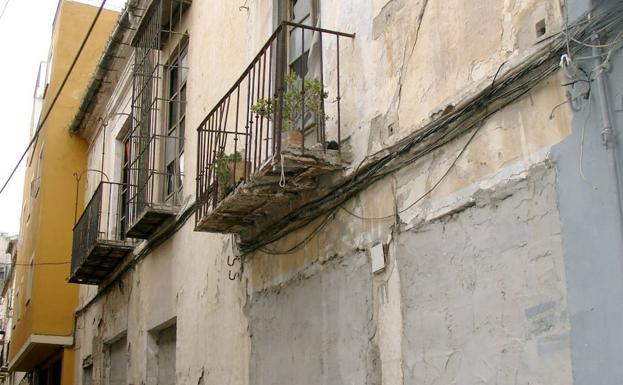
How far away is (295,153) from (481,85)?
158 cm

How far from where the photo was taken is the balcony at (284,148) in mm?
5738

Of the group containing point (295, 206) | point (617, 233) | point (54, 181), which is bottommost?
point (617, 233)

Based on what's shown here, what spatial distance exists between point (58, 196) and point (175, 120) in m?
7.01

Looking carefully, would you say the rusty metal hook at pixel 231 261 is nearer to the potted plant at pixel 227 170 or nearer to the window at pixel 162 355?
the potted plant at pixel 227 170

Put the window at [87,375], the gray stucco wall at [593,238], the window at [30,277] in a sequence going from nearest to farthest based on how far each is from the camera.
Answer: the gray stucco wall at [593,238] < the window at [87,375] < the window at [30,277]

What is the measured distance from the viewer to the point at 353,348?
18.0ft

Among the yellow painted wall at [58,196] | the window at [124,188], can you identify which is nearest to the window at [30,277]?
the yellow painted wall at [58,196]

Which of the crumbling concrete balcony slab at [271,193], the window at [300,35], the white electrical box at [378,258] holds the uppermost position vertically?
the window at [300,35]

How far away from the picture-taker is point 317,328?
6.04m

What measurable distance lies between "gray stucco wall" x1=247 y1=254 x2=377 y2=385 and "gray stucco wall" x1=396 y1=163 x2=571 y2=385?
55 centimetres

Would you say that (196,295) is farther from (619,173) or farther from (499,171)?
(619,173)

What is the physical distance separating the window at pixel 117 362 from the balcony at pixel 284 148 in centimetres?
524

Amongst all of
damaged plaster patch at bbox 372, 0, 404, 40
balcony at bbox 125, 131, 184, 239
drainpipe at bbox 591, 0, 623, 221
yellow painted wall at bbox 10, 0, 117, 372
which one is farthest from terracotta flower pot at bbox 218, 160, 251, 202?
yellow painted wall at bbox 10, 0, 117, 372

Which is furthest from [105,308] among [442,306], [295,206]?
[442,306]
